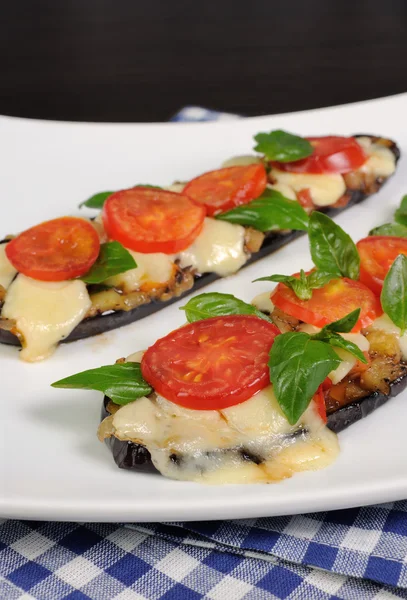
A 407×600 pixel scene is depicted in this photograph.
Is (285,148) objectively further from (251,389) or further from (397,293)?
(251,389)

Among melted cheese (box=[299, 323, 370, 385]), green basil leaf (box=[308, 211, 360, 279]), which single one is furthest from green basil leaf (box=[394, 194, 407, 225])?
melted cheese (box=[299, 323, 370, 385])

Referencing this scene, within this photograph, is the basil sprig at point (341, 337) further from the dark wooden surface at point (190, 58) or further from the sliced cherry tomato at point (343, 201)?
the dark wooden surface at point (190, 58)

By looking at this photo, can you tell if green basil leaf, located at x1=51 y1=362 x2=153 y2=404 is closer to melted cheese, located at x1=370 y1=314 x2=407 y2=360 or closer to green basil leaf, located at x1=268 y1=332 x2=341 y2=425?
green basil leaf, located at x1=268 y1=332 x2=341 y2=425

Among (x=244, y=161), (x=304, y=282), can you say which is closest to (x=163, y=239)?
(x=304, y=282)

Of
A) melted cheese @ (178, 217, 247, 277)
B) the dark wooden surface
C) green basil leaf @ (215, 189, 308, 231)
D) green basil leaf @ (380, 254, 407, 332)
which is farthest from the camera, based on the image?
the dark wooden surface

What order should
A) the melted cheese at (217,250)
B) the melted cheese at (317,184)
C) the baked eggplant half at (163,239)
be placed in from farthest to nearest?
1. the melted cheese at (317,184)
2. the melted cheese at (217,250)
3. the baked eggplant half at (163,239)

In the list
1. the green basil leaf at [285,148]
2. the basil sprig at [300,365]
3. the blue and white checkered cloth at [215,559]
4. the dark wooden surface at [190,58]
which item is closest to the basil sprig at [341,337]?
the basil sprig at [300,365]

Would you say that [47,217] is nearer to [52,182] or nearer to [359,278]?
[52,182]
